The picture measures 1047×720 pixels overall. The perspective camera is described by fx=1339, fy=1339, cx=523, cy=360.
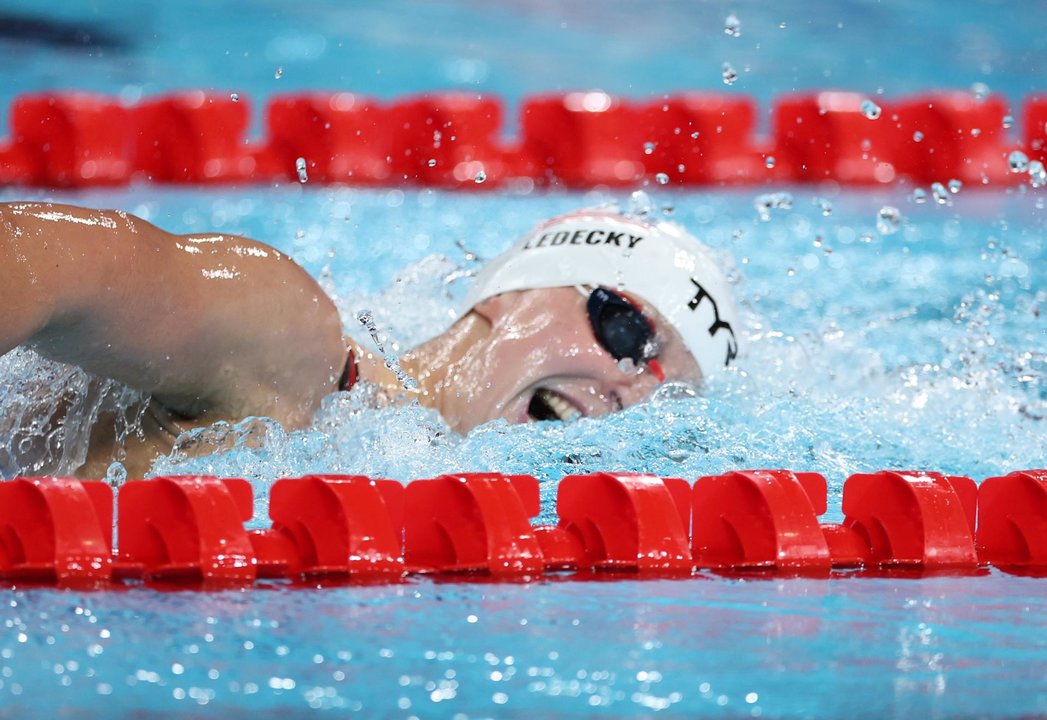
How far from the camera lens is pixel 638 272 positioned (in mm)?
2209

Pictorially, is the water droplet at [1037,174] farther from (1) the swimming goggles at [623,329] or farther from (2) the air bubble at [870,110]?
(1) the swimming goggles at [623,329]

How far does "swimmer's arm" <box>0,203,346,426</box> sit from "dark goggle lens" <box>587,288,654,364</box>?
1.41ft

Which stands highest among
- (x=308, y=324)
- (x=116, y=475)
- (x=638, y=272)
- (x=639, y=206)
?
(x=639, y=206)

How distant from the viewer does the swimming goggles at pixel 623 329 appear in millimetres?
2111

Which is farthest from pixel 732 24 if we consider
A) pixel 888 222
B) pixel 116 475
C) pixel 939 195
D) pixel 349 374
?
pixel 116 475

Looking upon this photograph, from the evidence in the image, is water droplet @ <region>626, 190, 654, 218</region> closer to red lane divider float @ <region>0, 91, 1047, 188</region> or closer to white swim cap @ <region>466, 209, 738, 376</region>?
white swim cap @ <region>466, 209, 738, 376</region>

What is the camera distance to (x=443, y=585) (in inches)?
57.1

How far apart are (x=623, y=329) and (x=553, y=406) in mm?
166

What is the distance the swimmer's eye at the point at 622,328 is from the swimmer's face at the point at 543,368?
0.04 feet

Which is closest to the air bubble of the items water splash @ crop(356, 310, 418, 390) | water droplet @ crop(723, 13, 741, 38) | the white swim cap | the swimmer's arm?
water droplet @ crop(723, 13, 741, 38)

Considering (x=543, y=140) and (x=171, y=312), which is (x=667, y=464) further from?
(x=543, y=140)

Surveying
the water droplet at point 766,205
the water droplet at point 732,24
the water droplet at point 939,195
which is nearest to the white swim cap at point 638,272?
the water droplet at point 766,205

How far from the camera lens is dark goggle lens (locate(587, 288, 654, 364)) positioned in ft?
6.93

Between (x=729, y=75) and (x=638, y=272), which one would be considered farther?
(x=729, y=75)
